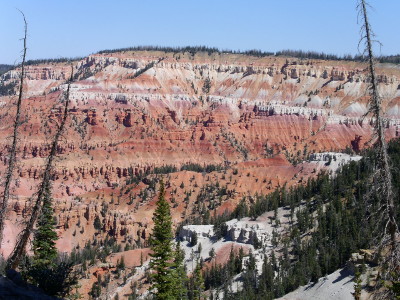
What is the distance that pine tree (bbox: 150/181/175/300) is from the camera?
3562cm

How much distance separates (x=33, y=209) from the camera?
27.2 metres

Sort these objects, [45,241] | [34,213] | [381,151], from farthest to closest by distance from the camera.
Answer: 1. [45,241]
2. [34,213]
3. [381,151]

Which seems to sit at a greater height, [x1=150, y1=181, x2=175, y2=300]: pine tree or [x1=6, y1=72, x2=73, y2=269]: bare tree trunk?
[x1=6, y1=72, x2=73, y2=269]: bare tree trunk

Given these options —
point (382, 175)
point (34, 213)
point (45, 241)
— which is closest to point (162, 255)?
point (45, 241)

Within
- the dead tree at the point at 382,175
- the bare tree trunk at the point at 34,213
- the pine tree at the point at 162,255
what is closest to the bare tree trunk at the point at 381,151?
the dead tree at the point at 382,175

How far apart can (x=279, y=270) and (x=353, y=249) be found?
16.3m

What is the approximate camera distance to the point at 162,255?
3631 centimetres

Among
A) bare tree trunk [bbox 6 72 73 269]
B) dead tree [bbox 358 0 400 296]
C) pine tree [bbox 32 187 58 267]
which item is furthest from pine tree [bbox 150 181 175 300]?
dead tree [bbox 358 0 400 296]

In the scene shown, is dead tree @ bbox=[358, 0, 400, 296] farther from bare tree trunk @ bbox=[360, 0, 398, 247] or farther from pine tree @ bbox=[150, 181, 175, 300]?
pine tree @ bbox=[150, 181, 175, 300]

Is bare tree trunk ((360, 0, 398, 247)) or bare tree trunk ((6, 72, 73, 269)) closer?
bare tree trunk ((360, 0, 398, 247))

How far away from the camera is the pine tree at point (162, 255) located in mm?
35625

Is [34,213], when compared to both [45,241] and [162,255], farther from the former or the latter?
[162,255]

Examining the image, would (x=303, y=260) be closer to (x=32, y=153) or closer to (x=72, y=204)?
(x=72, y=204)

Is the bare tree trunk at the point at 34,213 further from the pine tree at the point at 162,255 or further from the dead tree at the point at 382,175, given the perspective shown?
the dead tree at the point at 382,175
